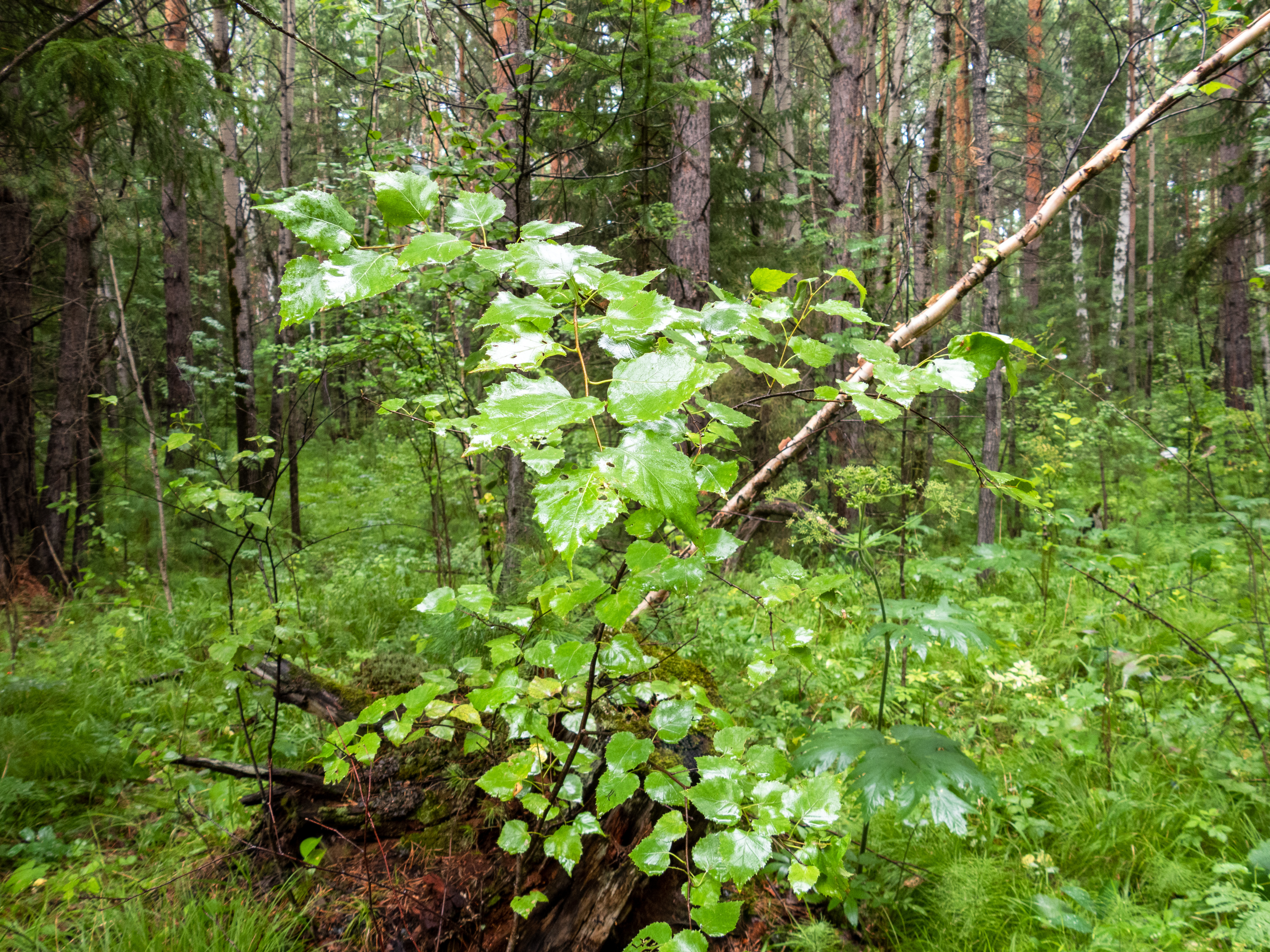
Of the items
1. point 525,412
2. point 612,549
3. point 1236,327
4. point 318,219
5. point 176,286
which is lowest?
point 612,549

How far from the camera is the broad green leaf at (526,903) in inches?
46.0

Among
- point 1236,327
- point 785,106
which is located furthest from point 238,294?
point 1236,327

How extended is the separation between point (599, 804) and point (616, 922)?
0.78m

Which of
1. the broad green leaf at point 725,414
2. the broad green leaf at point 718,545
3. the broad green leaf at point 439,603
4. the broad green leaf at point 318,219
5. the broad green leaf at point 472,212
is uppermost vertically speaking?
the broad green leaf at point 472,212

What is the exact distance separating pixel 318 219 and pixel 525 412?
0.39m

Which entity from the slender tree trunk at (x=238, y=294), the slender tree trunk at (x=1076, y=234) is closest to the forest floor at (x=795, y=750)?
the slender tree trunk at (x=238, y=294)

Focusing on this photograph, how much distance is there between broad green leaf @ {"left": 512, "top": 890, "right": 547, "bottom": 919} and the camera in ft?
3.84

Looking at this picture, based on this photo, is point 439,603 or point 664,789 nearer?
point 664,789

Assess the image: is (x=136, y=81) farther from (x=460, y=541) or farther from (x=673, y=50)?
(x=460, y=541)

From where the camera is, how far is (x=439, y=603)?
1188 millimetres

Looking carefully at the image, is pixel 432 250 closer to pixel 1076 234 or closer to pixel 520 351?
pixel 520 351

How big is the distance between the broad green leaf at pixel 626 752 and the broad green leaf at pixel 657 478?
61 centimetres

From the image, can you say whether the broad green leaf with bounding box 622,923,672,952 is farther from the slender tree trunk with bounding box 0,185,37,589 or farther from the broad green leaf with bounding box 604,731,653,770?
the slender tree trunk with bounding box 0,185,37,589

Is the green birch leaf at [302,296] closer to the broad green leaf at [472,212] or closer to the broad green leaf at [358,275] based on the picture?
the broad green leaf at [358,275]
